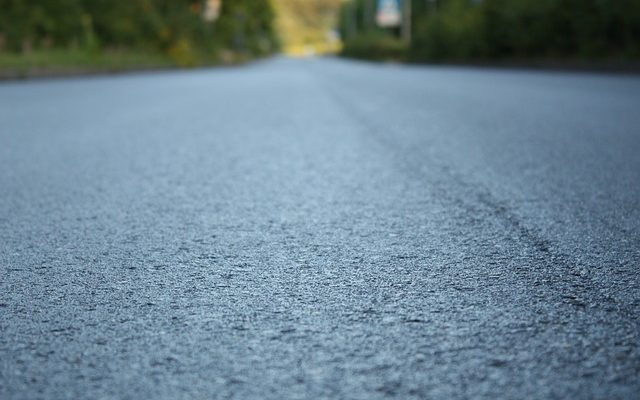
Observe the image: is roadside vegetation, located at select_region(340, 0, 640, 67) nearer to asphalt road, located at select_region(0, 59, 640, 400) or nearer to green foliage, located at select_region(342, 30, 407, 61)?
green foliage, located at select_region(342, 30, 407, 61)

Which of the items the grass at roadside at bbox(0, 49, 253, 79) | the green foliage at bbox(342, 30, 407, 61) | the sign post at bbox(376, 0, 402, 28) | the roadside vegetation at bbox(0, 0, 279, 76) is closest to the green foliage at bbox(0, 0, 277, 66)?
the roadside vegetation at bbox(0, 0, 279, 76)

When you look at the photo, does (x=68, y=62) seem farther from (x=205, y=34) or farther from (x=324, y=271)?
(x=205, y=34)

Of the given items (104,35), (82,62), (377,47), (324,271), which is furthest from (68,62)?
(377,47)

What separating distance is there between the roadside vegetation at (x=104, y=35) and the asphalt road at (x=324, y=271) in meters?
14.3

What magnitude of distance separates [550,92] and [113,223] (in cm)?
867

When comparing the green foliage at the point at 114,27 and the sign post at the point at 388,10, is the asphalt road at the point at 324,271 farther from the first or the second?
the sign post at the point at 388,10

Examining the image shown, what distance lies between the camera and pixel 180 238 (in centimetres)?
267

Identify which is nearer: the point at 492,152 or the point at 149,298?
the point at 149,298

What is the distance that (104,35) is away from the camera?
1010 inches

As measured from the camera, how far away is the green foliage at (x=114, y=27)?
18.5 m

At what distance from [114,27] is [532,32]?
1510 centimetres

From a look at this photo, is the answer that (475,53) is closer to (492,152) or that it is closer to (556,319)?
(492,152)

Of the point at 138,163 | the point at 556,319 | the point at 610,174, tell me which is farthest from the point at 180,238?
the point at 610,174

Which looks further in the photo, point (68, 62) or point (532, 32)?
point (532, 32)
